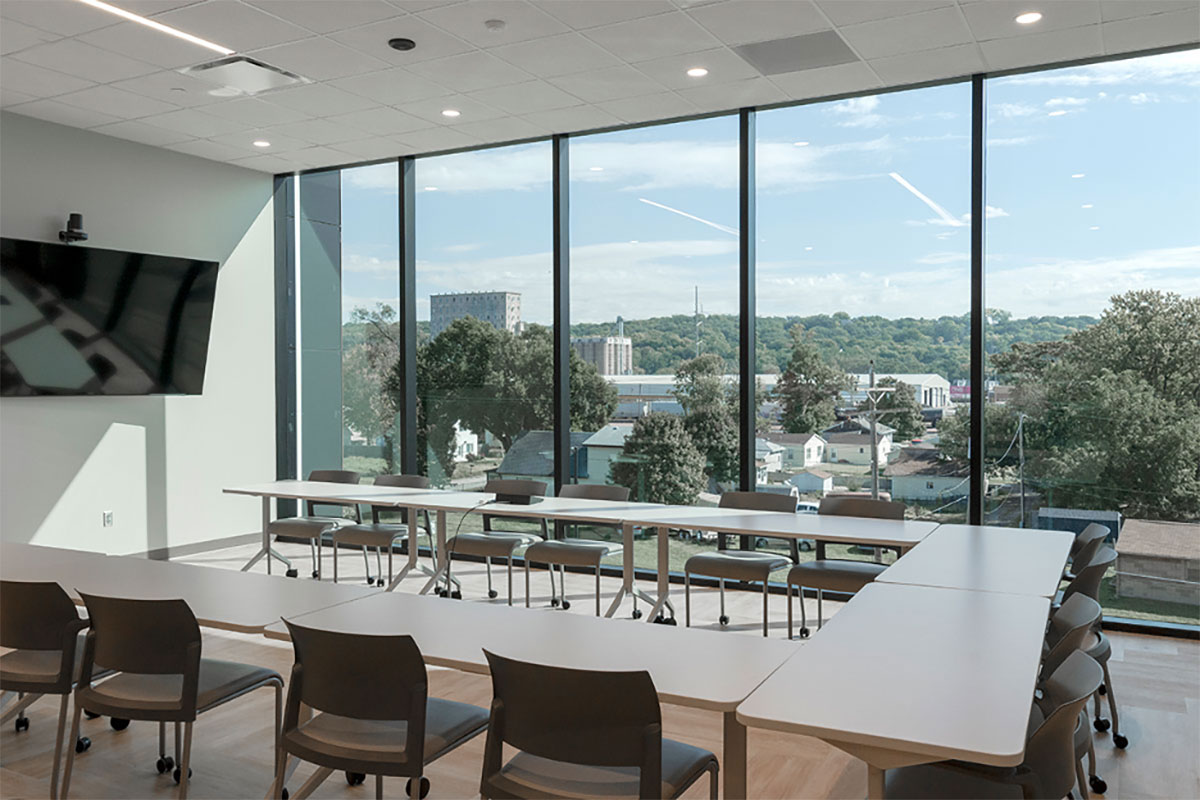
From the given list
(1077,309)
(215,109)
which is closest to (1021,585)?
(1077,309)

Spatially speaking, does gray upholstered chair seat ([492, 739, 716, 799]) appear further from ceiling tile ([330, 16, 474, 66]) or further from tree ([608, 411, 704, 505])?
tree ([608, 411, 704, 505])

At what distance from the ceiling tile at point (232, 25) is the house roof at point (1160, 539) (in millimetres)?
5397

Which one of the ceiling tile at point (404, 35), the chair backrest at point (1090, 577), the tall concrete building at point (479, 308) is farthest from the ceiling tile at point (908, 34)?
the tall concrete building at point (479, 308)

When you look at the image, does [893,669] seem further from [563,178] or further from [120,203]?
[120,203]

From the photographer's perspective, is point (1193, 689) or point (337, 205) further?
point (337, 205)

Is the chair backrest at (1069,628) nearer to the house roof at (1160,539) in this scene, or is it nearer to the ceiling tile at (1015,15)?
the house roof at (1160,539)

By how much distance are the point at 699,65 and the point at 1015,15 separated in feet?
5.48

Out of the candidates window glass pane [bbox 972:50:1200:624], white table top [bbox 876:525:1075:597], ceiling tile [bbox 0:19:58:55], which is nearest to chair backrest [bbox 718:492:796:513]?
white table top [bbox 876:525:1075:597]

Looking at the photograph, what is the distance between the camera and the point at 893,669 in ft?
7.75

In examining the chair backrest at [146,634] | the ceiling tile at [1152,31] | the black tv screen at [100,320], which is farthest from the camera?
the black tv screen at [100,320]

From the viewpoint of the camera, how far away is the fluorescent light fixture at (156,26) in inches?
170

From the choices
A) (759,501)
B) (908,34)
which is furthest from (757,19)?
(759,501)

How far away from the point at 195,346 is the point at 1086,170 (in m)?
6.57

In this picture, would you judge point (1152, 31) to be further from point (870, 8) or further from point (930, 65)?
point (870, 8)
